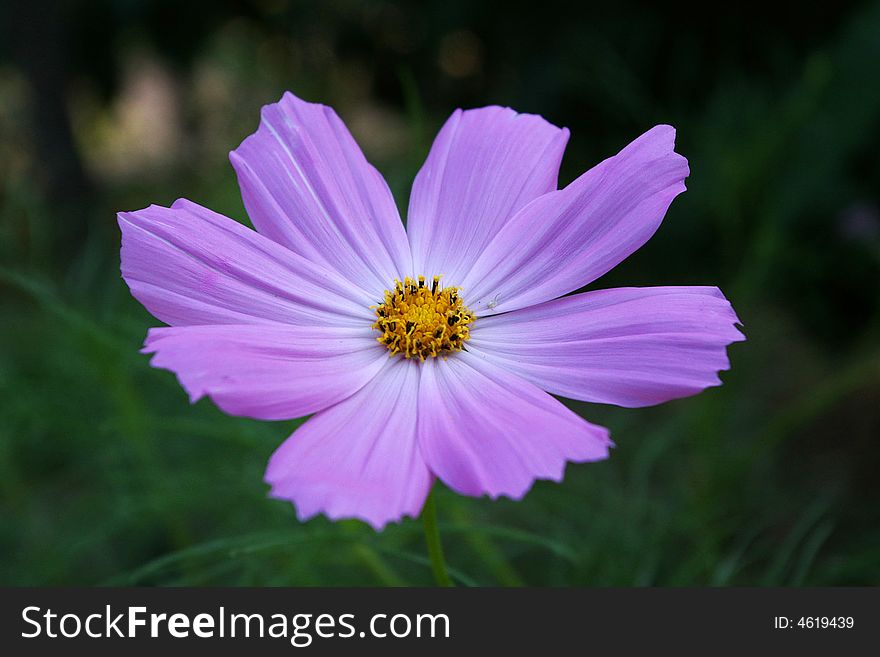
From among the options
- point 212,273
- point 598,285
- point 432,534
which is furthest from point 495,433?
point 598,285

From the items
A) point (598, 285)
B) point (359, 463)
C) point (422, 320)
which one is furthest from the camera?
point (598, 285)

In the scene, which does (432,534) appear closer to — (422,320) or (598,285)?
(422,320)

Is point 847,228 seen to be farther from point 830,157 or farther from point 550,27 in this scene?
point 550,27

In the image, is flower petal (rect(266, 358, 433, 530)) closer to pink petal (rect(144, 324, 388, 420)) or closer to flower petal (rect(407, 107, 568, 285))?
pink petal (rect(144, 324, 388, 420))

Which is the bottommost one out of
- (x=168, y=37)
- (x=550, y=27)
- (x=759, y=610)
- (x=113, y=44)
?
(x=759, y=610)

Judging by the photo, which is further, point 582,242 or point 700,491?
point 700,491

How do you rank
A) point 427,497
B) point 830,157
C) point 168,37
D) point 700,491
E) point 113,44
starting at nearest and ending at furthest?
point 427,497 → point 700,491 → point 830,157 → point 168,37 → point 113,44

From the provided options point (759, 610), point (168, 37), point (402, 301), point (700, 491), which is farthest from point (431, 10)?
point (759, 610)

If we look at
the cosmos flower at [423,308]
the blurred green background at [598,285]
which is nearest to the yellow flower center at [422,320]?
the cosmos flower at [423,308]
